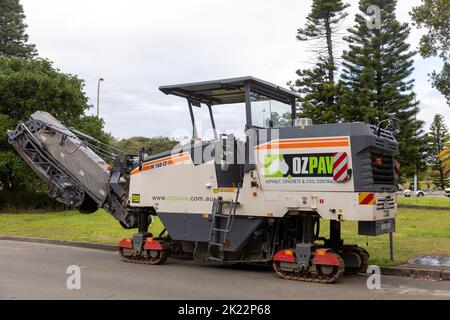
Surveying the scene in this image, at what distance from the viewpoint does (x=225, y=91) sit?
1052cm

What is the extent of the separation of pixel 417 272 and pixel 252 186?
3361 millimetres

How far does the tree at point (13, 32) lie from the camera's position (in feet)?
147

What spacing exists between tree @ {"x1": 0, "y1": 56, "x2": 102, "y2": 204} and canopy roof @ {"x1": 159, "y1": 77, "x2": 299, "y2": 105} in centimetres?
1480

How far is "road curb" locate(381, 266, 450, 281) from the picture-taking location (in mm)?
9195

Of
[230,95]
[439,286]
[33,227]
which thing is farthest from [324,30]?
[439,286]

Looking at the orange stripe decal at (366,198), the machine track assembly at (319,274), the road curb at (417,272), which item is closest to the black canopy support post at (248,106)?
the orange stripe decal at (366,198)

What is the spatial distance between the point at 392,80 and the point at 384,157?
1084 inches

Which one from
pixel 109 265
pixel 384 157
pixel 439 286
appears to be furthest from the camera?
pixel 109 265

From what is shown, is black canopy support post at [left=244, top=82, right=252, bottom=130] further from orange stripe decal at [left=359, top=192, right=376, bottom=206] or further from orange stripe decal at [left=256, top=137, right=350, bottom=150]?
orange stripe decal at [left=359, top=192, right=376, bottom=206]

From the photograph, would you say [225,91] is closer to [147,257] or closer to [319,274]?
[147,257]

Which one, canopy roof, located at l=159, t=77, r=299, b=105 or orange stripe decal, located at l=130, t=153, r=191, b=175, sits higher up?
canopy roof, located at l=159, t=77, r=299, b=105

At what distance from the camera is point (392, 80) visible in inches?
1375

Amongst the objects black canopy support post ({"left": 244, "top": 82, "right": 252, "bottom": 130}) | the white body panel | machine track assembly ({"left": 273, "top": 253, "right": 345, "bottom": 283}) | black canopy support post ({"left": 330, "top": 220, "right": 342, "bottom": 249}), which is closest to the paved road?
machine track assembly ({"left": 273, "top": 253, "right": 345, "bottom": 283})
